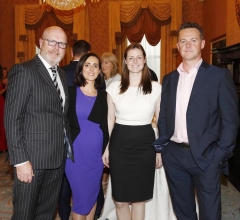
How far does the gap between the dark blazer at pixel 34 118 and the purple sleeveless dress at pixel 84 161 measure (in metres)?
0.30

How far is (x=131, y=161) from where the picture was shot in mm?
2619

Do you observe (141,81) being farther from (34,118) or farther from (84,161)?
(34,118)

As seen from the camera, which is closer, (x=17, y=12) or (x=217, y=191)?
(x=217, y=191)

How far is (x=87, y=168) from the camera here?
2.56 metres

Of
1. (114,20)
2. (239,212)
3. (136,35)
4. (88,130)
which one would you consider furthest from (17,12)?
(239,212)

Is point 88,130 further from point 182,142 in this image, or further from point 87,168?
point 182,142

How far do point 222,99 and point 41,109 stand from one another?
50.2 inches

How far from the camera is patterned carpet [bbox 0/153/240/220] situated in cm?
345

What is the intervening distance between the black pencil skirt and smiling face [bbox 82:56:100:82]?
50 cm

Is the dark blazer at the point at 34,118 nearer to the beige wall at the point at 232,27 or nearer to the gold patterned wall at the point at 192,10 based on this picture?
the beige wall at the point at 232,27

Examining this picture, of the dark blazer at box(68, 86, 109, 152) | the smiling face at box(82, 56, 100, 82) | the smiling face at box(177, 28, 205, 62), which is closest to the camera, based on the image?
the smiling face at box(177, 28, 205, 62)

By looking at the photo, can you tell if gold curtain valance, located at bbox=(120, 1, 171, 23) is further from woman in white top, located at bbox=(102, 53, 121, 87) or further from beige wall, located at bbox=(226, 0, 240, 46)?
woman in white top, located at bbox=(102, 53, 121, 87)

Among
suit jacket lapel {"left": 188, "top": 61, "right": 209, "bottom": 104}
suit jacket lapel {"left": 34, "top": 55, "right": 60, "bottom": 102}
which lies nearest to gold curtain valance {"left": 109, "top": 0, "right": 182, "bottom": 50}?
suit jacket lapel {"left": 188, "top": 61, "right": 209, "bottom": 104}

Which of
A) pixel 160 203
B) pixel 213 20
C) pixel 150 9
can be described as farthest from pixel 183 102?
pixel 150 9
